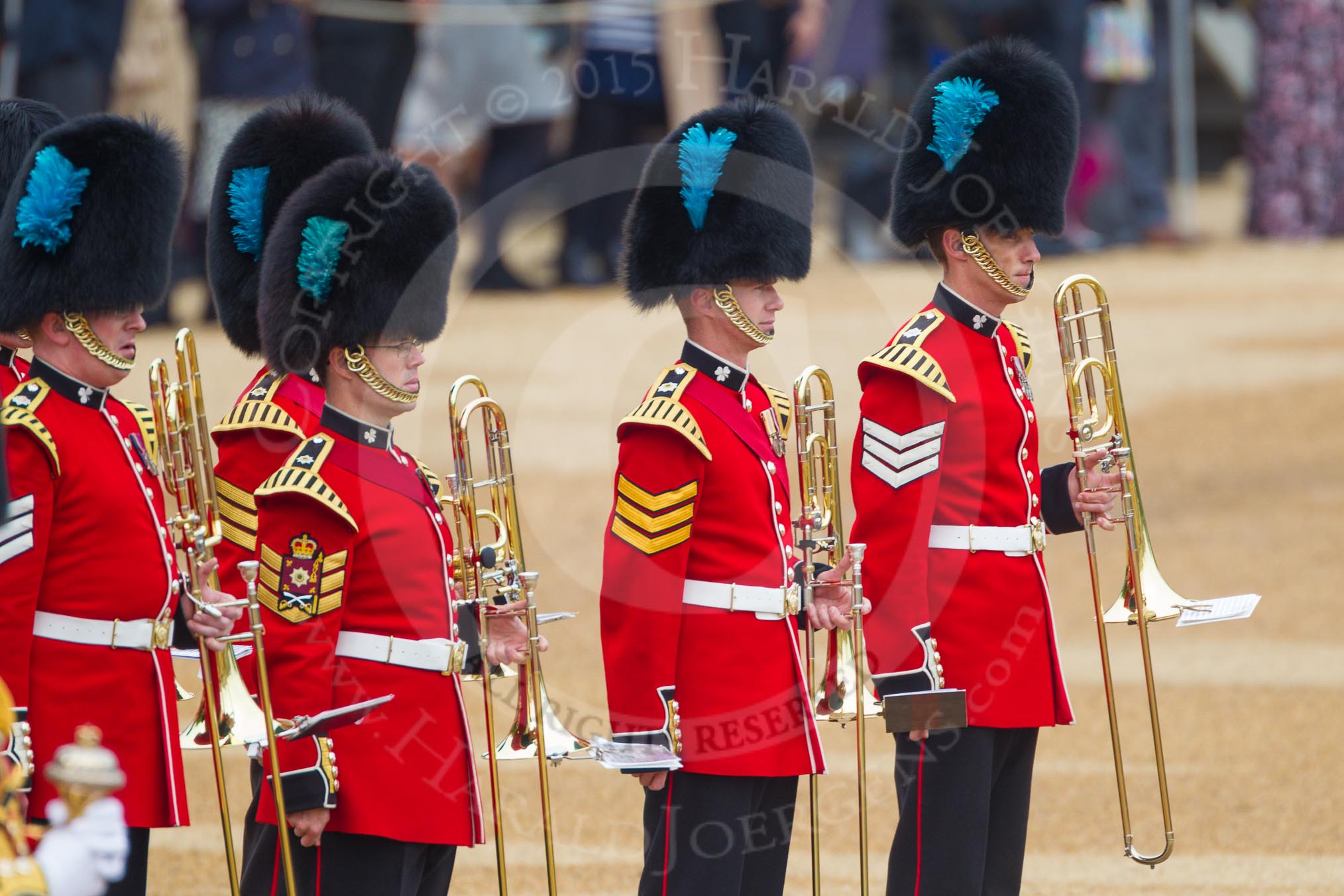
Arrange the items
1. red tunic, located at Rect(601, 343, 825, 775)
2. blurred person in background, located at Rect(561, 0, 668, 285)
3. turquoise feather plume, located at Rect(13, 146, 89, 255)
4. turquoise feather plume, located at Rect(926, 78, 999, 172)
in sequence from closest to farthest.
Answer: red tunic, located at Rect(601, 343, 825, 775), turquoise feather plume, located at Rect(13, 146, 89, 255), turquoise feather plume, located at Rect(926, 78, 999, 172), blurred person in background, located at Rect(561, 0, 668, 285)

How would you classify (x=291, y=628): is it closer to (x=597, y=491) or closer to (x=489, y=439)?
(x=489, y=439)

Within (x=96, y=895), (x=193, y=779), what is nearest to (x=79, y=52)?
(x=193, y=779)

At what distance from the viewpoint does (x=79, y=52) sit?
9148mm

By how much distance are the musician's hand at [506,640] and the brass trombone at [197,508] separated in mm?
382

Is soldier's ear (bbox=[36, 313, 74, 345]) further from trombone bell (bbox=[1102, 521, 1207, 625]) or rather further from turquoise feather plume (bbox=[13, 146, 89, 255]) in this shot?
trombone bell (bbox=[1102, 521, 1207, 625])

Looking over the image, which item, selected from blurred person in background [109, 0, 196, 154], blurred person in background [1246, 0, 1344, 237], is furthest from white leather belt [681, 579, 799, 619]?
blurred person in background [1246, 0, 1344, 237]

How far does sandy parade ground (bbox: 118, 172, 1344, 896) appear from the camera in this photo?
4.95m

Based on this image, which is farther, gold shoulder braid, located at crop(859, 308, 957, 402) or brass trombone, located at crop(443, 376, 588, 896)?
gold shoulder braid, located at crop(859, 308, 957, 402)

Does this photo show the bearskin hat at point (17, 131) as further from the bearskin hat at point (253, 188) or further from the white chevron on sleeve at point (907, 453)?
the white chevron on sleeve at point (907, 453)

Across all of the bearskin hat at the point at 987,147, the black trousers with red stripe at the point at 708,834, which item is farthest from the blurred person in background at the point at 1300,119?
the black trousers with red stripe at the point at 708,834

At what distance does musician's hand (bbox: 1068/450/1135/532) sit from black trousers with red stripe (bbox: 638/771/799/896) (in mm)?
758

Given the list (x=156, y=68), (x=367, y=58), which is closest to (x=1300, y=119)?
(x=367, y=58)

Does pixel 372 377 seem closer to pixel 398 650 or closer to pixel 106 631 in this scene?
pixel 398 650

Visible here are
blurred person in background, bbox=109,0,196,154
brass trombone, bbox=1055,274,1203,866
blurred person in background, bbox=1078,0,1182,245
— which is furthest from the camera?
blurred person in background, bbox=1078,0,1182,245
